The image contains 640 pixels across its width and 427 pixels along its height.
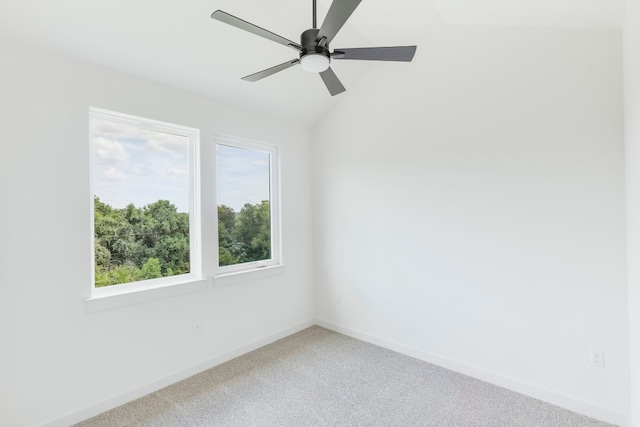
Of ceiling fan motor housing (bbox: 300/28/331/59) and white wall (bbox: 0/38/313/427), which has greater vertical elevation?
ceiling fan motor housing (bbox: 300/28/331/59)

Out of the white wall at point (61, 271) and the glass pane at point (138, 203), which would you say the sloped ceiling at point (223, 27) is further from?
the glass pane at point (138, 203)

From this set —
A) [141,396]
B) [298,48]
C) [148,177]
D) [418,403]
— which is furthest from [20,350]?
[418,403]

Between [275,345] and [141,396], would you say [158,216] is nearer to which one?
[141,396]

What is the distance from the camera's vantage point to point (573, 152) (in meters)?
2.20

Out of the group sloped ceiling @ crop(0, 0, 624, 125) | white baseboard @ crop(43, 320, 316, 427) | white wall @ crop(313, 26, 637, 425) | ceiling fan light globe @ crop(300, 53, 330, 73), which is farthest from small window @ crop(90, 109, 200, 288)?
white wall @ crop(313, 26, 637, 425)

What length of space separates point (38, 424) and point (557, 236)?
3705mm

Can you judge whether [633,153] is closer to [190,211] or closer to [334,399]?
[334,399]

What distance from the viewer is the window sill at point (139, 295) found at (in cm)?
221

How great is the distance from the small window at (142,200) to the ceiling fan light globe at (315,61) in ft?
5.09

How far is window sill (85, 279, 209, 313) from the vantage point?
2.21 meters

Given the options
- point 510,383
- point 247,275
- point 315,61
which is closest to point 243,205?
point 247,275

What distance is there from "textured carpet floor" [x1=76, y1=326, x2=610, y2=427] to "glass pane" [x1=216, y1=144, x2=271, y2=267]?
1.08 metres

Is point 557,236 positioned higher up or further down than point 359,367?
higher up

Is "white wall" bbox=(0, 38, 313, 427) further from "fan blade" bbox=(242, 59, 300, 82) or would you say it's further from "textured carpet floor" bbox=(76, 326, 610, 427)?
"fan blade" bbox=(242, 59, 300, 82)
